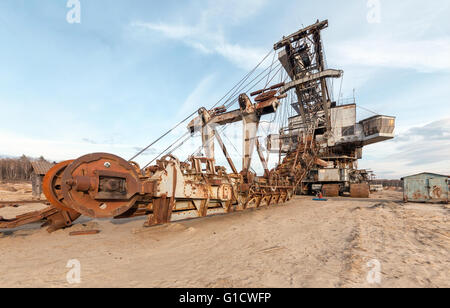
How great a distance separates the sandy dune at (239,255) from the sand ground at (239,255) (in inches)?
0.5

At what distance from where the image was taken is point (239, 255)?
3.84 meters

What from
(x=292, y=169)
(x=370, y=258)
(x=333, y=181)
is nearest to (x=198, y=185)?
(x=370, y=258)

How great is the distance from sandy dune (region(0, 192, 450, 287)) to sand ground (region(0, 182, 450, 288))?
1cm

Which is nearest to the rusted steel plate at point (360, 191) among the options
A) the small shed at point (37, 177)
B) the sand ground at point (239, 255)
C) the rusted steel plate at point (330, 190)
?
the rusted steel plate at point (330, 190)

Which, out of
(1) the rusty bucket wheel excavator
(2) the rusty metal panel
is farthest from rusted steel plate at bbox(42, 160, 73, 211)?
(2) the rusty metal panel

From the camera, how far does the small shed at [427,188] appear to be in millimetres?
10656

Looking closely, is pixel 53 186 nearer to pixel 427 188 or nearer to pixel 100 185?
pixel 100 185

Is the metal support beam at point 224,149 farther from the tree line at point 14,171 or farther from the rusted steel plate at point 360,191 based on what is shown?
the tree line at point 14,171

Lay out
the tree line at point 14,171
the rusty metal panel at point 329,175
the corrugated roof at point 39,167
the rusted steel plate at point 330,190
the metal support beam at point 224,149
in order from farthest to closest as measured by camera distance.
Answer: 1. the tree line at point 14,171
2. the rusty metal panel at point 329,175
3. the rusted steel plate at point 330,190
4. the corrugated roof at point 39,167
5. the metal support beam at point 224,149

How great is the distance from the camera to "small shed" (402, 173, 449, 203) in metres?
10.7

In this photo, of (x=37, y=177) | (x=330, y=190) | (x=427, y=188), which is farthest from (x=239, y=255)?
(x=37, y=177)

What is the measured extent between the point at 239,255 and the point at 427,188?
13154 millimetres
